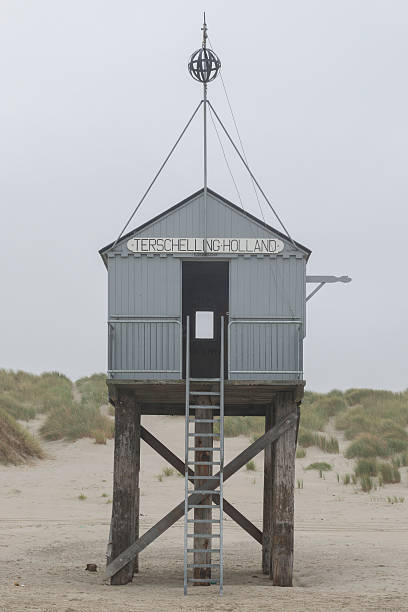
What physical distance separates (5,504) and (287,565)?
48.8ft

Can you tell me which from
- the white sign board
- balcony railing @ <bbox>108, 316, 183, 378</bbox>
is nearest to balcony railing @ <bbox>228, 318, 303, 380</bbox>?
balcony railing @ <bbox>108, 316, 183, 378</bbox>

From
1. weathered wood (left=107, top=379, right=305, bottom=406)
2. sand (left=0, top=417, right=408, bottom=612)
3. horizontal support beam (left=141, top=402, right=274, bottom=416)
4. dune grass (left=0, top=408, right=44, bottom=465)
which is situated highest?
weathered wood (left=107, top=379, right=305, bottom=406)

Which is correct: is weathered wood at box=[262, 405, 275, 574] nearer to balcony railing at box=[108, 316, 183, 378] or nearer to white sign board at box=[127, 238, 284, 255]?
balcony railing at box=[108, 316, 183, 378]

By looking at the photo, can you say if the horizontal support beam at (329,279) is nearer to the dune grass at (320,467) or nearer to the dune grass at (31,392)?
the dune grass at (320,467)

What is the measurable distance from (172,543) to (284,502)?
8110 mm

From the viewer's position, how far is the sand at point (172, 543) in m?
14.5

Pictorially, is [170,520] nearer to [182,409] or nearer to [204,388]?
[204,388]

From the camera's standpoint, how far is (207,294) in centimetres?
2073

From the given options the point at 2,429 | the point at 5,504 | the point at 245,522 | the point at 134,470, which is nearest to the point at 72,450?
the point at 2,429

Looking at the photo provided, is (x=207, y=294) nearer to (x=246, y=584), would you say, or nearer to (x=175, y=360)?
(x=175, y=360)

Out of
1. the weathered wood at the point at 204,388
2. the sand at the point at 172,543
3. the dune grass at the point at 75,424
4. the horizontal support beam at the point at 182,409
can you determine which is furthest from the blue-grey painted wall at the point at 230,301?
the dune grass at the point at 75,424

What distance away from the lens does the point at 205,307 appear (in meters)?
20.6

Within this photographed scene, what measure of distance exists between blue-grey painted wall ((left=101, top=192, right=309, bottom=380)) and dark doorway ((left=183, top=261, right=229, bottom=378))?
8.95 feet

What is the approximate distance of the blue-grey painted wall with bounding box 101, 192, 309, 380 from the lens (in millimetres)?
16359
